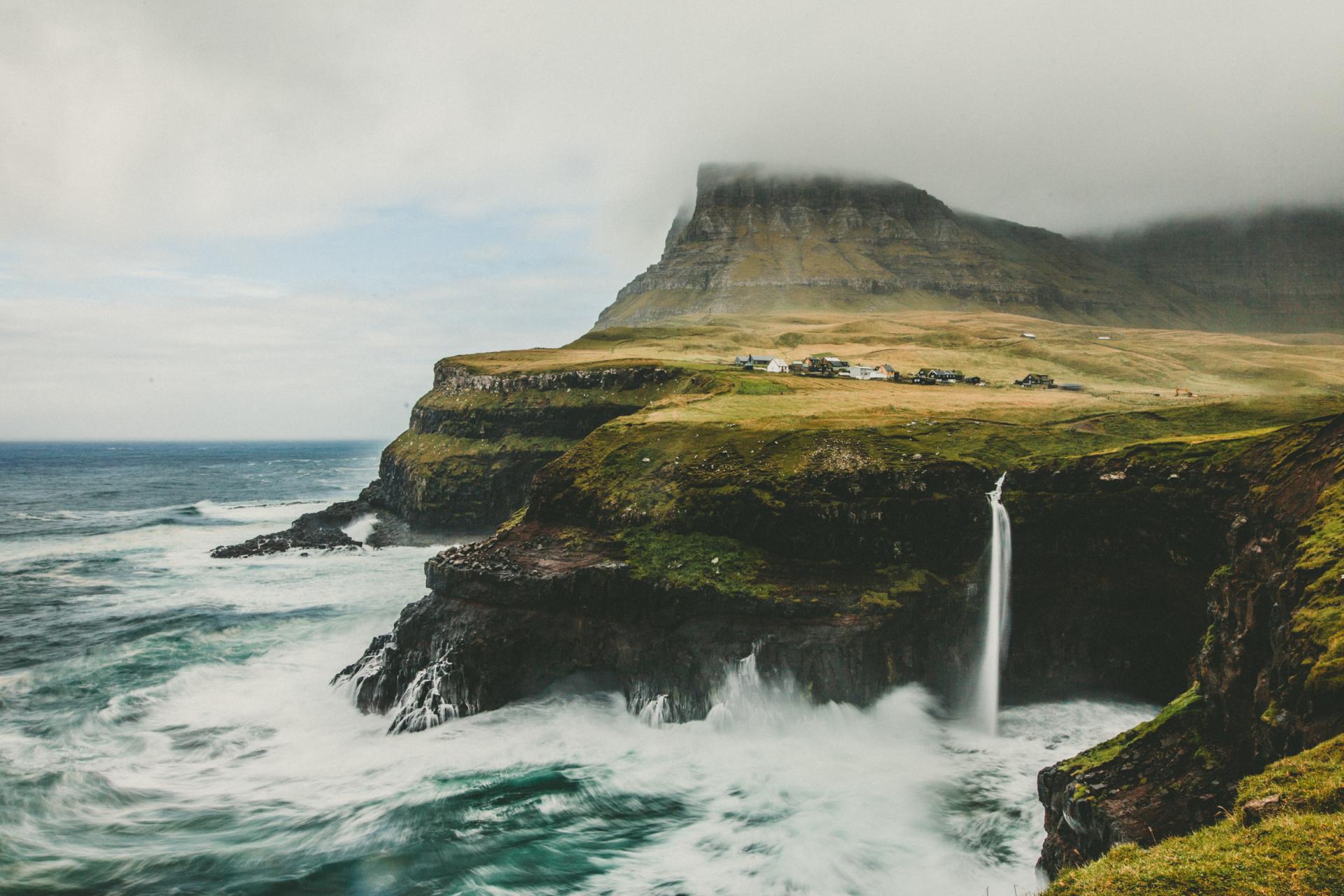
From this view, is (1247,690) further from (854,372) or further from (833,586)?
(854,372)

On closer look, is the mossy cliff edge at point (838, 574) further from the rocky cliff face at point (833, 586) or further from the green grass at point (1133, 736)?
the green grass at point (1133, 736)

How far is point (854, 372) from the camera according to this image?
281 feet

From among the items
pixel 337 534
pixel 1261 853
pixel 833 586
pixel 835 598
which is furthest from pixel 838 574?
pixel 337 534

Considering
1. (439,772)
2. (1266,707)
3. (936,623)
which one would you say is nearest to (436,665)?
(439,772)

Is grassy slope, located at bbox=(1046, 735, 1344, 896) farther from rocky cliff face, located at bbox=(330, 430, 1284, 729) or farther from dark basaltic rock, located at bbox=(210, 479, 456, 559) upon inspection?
dark basaltic rock, located at bbox=(210, 479, 456, 559)

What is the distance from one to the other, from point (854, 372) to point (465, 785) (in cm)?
7068

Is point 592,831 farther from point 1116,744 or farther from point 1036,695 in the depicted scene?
point 1036,695

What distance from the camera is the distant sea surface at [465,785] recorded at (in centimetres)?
2169

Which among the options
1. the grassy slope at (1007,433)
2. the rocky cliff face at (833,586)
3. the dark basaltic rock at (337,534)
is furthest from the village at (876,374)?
the dark basaltic rock at (337,534)

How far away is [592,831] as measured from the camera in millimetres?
24156

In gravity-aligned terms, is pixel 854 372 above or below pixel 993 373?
below

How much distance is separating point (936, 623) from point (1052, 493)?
29.1ft

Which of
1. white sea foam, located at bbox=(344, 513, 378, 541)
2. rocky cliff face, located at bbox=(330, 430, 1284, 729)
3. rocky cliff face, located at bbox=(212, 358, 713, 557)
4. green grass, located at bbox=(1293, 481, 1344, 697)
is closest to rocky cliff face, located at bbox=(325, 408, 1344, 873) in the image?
rocky cliff face, located at bbox=(330, 430, 1284, 729)

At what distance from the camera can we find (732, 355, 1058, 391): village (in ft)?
258
